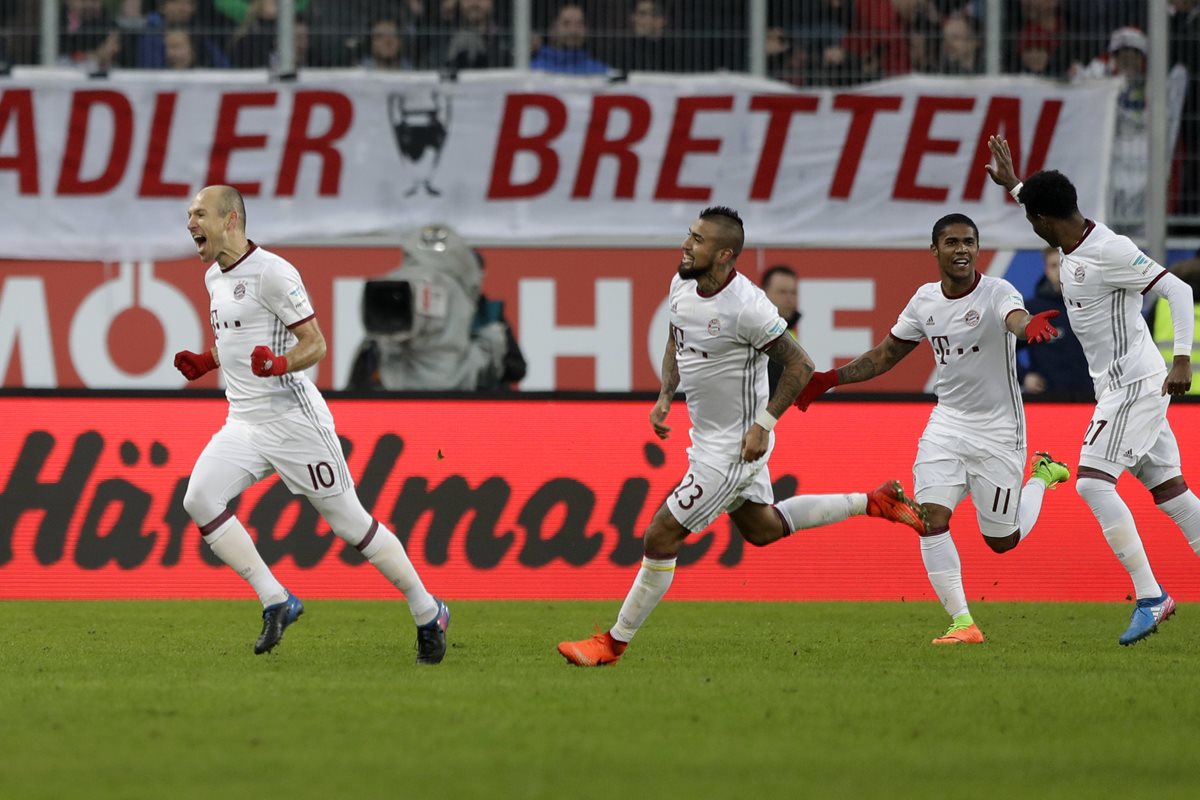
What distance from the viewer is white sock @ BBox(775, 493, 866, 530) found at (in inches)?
358

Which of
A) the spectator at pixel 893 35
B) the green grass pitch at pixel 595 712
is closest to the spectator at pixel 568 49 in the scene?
the spectator at pixel 893 35

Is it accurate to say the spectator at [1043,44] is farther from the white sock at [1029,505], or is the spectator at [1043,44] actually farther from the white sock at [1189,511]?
the white sock at [1189,511]

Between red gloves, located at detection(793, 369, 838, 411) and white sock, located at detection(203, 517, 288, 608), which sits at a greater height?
red gloves, located at detection(793, 369, 838, 411)

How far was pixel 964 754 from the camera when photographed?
601cm

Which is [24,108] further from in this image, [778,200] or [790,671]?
[790,671]

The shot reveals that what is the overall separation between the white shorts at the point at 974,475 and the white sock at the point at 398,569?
2.59m

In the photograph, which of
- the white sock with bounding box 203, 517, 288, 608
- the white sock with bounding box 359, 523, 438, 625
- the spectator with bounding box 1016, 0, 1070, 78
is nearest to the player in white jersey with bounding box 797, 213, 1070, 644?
the white sock with bounding box 359, 523, 438, 625

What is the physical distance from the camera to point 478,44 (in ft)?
54.2

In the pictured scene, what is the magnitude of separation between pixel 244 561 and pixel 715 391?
2261 mm

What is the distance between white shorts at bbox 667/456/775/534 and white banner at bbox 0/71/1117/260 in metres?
8.47

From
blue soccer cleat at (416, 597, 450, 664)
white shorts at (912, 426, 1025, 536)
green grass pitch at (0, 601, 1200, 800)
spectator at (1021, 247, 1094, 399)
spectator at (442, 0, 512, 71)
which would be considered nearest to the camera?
green grass pitch at (0, 601, 1200, 800)

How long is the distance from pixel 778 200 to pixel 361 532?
8796 mm

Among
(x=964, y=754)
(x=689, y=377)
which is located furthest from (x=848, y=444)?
(x=964, y=754)

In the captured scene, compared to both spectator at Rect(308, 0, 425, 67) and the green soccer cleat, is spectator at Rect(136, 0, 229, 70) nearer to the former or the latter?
spectator at Rect(308, 0, 425, 67)
